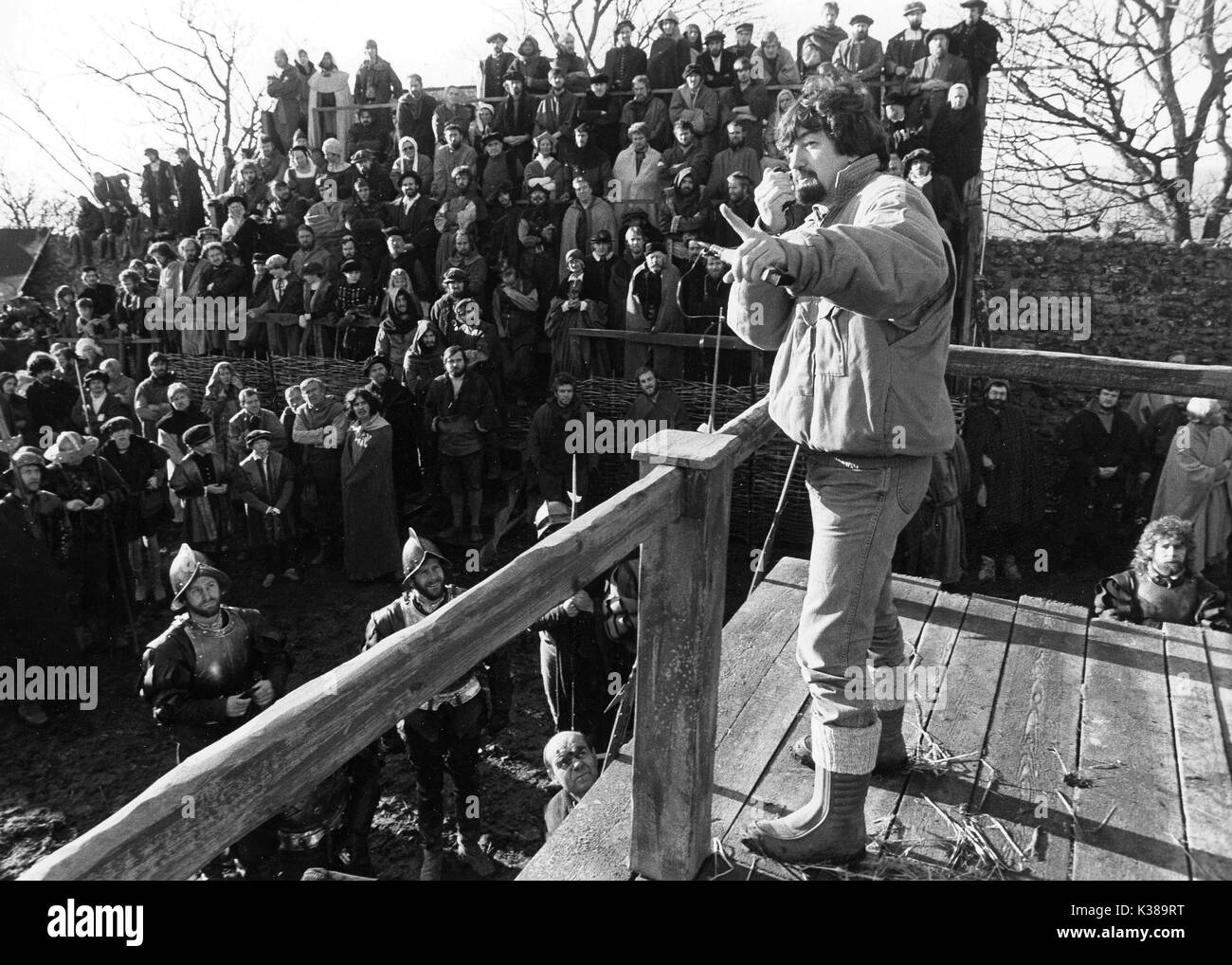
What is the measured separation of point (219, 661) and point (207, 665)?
2.6 inches

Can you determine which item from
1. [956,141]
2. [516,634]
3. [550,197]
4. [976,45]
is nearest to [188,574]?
[516,634]

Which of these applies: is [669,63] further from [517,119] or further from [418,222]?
[418,222]

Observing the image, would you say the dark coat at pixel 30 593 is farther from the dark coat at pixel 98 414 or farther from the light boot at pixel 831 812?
the light boot at pixel 831 812

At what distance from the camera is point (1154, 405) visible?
31.3 feet

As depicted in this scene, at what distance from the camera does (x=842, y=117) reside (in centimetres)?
253

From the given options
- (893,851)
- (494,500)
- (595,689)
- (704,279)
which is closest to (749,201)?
(704,279)

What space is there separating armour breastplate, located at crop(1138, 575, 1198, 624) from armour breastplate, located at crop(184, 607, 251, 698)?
486 cm

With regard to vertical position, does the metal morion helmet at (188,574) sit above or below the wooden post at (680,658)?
below

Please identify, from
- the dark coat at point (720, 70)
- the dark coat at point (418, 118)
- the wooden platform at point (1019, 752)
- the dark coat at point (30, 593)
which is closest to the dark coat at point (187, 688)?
the wooden platform at point (1019, 752)

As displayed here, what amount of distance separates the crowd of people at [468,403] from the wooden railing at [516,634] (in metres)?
2.81

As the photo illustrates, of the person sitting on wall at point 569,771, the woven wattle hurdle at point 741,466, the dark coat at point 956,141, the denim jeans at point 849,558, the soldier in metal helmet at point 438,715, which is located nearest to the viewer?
the denim jeans at point 849,558

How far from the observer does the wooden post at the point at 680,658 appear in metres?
2.47

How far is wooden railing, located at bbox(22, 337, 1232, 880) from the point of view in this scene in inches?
50.1
